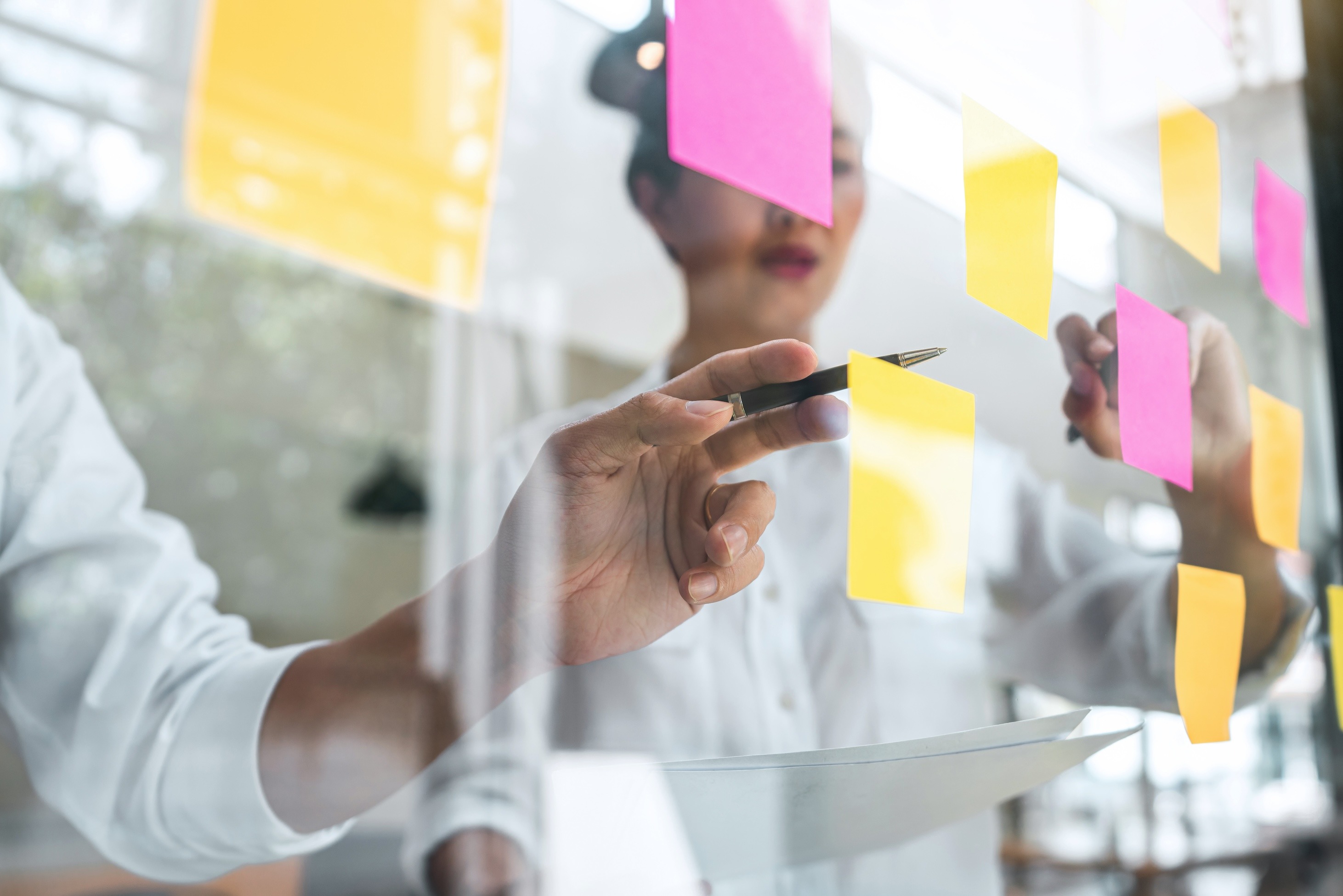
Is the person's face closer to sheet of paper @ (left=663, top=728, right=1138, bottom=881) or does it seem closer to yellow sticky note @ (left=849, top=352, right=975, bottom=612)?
yellow sticky note @ (left=849, top=352, right=975, bottom=612)

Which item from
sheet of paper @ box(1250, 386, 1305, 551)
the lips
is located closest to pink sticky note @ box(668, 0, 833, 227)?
the lips

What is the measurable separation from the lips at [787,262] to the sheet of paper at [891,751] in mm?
208

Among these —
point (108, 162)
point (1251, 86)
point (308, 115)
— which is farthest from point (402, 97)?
point (1251, 86)

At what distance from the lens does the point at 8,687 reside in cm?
29

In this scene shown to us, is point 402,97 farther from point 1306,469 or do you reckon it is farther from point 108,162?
point 1306,469

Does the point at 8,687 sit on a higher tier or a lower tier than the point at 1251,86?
lower

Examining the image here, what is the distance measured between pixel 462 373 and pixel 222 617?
57cm

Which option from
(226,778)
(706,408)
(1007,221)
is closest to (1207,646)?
(1007,221)

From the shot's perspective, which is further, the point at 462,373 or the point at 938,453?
the point at 462,373

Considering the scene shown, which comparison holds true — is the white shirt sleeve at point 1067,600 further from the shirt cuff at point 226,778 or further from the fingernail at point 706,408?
the shirt cuff at point 226,778

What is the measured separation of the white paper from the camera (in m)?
0.34

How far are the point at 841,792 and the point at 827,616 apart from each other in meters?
0.13

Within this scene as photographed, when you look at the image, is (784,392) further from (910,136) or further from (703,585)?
(910,136)

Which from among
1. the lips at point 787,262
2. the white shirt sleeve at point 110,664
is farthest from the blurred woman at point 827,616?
the white shirt sleeve at point 110,664
